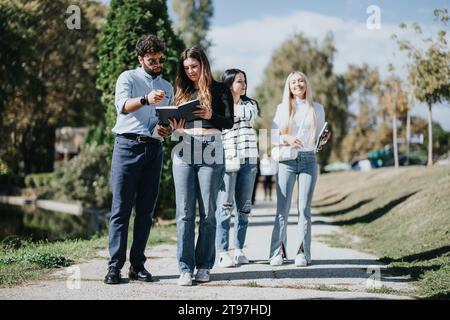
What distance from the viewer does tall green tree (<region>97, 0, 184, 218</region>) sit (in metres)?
11.6

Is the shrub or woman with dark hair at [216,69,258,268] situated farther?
the shrub

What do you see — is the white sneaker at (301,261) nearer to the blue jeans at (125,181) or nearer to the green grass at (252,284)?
the green grass at (252,284)

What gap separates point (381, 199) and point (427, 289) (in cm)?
1026

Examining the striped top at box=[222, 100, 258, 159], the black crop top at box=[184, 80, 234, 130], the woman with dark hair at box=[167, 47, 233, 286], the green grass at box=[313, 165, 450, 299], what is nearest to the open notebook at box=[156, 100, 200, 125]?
the woman with dark hair at box=[167, 47, 233, 286]

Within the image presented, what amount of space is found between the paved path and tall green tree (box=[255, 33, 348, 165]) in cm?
2966

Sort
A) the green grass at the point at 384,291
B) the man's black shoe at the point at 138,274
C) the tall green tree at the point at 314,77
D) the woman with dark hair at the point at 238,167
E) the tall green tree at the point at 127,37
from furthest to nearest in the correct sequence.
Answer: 1. the tall green tree at the point at 314,77
2. the tall green tree at the point at 127,37
3. the woman with dark hair at the point at 238,167
4. the man's black shoe at the point at 138,274
5. the green grass at the point at 384,291

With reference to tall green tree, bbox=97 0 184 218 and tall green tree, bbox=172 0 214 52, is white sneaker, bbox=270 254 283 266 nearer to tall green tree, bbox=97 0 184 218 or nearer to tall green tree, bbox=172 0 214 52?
tall green tree, bbox=97 0 184 218

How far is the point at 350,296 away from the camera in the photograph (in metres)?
4.87

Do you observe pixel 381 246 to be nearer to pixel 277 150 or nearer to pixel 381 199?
pixel 277 150

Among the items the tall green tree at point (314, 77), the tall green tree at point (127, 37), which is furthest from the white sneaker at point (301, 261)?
the tall green tree at point (314, 77)

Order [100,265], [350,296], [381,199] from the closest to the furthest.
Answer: [350,296] < [100,265] < [381,199]

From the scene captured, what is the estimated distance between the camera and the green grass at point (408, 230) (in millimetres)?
6250

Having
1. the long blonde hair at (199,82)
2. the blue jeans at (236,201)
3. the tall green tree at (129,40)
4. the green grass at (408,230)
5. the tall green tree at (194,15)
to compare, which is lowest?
the green grass at (408,230)
